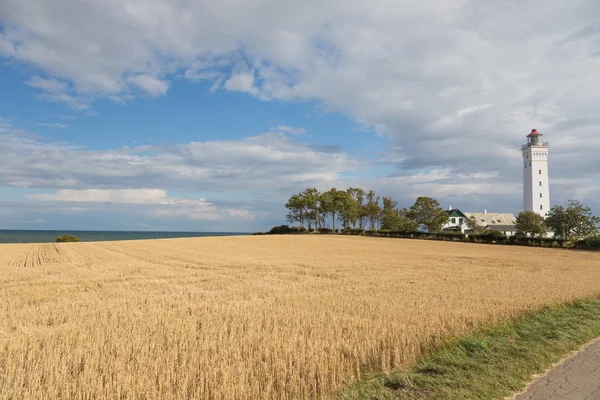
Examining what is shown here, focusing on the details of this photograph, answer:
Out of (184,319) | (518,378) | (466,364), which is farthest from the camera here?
(184,319)

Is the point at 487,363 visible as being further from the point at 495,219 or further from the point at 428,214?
the point at 495,219

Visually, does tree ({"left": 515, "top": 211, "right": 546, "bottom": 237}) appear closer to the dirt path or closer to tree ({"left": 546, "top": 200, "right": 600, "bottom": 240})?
tree ({"left": 546, "top": 200, "right": 600, "bottom": 240})

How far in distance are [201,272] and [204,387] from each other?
722 inches

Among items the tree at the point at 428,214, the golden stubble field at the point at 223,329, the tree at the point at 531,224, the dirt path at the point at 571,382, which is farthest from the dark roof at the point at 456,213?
the dirt path at the point at 571,382

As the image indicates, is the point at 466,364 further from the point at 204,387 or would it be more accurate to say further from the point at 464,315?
the point at 204,387

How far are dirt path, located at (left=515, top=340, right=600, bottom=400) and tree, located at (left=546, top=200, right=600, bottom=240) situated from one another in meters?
76.1

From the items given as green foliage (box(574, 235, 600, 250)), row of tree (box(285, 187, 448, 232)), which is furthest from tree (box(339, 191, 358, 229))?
green foliage (box(574, 235, 600, 250))

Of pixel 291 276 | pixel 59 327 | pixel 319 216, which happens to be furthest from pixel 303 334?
pixel 319 216

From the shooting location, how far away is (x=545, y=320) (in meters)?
12.3

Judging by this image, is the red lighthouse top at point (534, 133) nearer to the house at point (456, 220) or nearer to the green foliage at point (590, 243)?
the house at point (456, 220)

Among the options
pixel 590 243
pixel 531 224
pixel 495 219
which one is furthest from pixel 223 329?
pixel 495 219

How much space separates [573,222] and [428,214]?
4419cm

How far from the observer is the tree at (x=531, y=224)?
306 feet

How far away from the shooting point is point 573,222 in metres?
74.4
